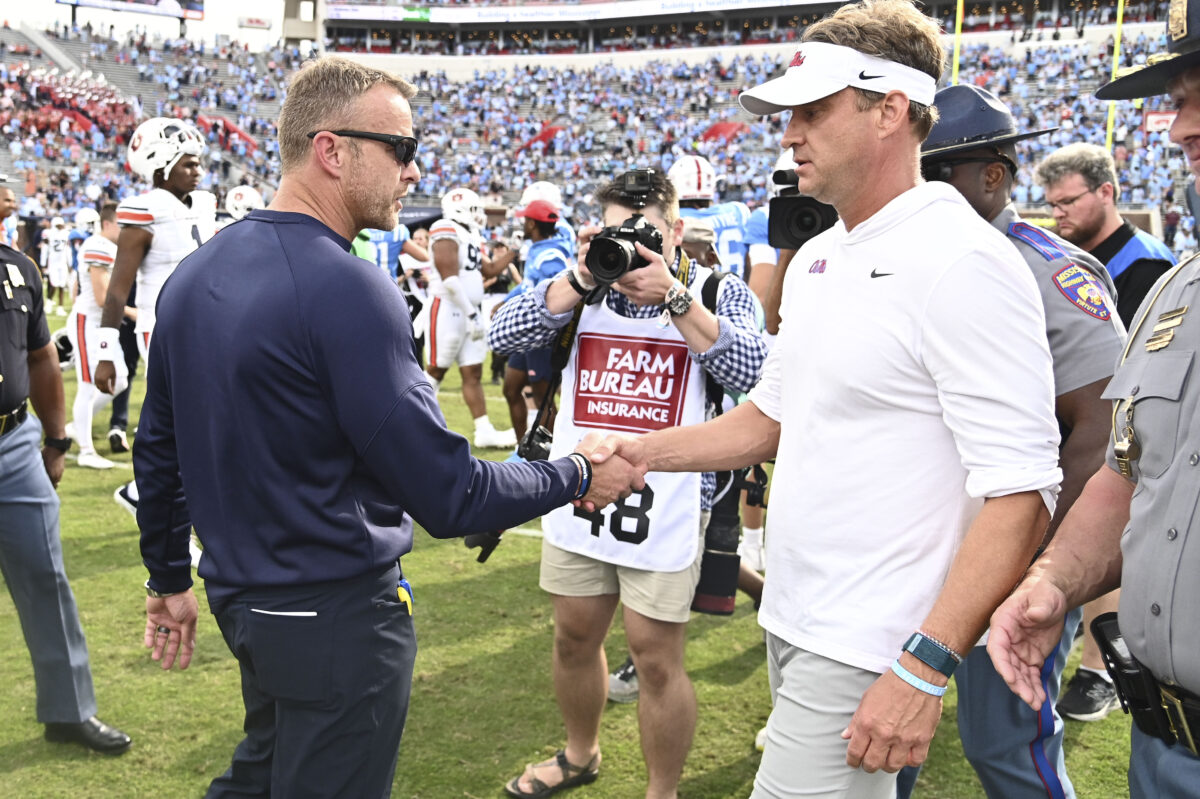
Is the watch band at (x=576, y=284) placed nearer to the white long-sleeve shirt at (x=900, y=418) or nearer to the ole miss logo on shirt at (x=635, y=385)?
the ole miss logo on shirt at (x=635, y=385)

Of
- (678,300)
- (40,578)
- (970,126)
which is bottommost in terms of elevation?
(40,578)

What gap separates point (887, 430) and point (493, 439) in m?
7.87

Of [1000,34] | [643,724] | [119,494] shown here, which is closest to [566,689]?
[643,724]

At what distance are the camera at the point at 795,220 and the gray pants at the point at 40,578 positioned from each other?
296 centimetres

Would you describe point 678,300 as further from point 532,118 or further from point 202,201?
point 532,118

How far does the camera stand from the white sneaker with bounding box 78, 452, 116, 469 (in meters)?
8.69

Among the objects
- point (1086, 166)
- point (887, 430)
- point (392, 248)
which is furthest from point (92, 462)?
point (887, 430)

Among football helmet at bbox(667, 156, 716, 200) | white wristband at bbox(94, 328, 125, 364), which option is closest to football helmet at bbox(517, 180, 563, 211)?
football helmet at bbox(667, 156, 716, 200)

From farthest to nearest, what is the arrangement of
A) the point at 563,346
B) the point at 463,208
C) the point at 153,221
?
1. the point at 463,208
2. the point at 153,221
3. the point at 563,346

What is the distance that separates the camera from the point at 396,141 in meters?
2.39

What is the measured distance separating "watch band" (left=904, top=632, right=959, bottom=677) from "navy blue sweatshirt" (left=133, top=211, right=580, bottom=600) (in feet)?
3.28

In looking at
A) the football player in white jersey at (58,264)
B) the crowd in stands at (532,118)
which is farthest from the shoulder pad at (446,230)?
the crowd in stands at (532,118)

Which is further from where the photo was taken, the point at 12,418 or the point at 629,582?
the point at 12,418

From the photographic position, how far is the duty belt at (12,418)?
373 cm
